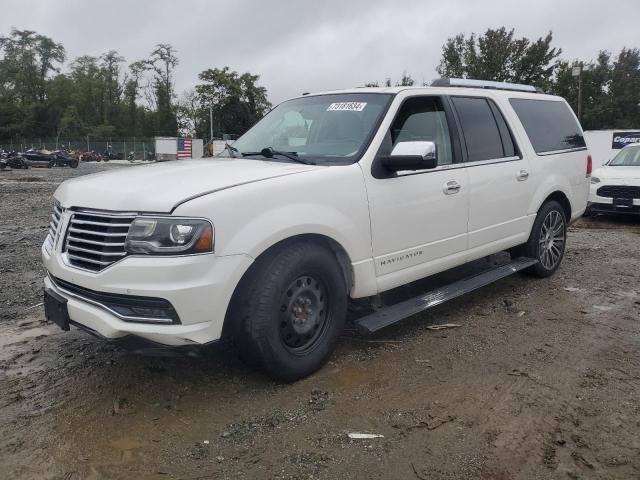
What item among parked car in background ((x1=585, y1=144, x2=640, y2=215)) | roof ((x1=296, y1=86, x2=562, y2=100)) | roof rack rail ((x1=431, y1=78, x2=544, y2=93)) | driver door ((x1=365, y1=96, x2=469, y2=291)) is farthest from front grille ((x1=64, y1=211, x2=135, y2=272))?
parked car in background ((x1=585, y1=144, x2=640, y2=215))

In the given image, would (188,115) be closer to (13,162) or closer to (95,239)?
(13,162)

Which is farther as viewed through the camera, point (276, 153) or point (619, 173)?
point (619, 173)

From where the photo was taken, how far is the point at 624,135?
2264 centimetres

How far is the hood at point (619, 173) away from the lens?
34.7ft

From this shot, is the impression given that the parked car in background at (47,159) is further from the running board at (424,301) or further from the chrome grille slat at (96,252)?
the chrome grille slat at (96,252)

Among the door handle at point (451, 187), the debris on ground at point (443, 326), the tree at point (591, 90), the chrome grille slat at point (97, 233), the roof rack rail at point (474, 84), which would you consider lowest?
the debris on ground at point (443, 326)

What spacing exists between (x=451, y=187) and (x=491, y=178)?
654mm

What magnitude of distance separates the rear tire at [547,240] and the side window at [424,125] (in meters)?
1.72

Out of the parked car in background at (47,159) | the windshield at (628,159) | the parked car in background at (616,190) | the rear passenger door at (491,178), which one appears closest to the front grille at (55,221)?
the rear passenger door at (491,178)

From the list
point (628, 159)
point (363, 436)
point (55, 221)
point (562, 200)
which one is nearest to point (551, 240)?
point (562, 200)

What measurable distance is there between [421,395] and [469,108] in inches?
107

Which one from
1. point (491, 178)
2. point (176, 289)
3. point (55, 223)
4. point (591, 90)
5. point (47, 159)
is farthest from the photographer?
point (591, 90)

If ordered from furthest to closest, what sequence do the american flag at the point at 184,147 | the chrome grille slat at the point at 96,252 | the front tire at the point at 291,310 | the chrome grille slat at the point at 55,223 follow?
the american flag at the point at 184,147, the chrome grille slat at the point at 55,223, the front tire at the point at 291,310, the chrome grille slat at the point at 96,252

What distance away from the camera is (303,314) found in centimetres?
359
